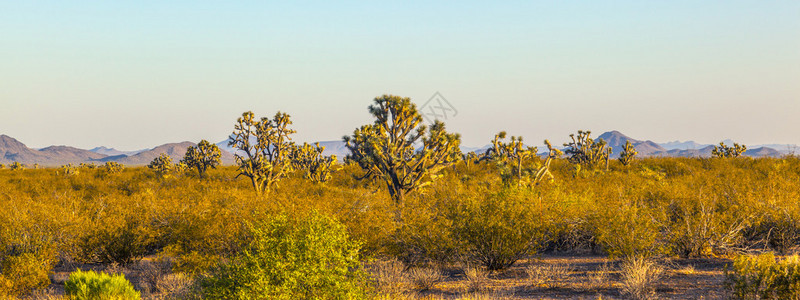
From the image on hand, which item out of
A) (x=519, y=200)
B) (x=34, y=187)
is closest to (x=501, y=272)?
(x=519, y=200)

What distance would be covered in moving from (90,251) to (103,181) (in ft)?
80.7

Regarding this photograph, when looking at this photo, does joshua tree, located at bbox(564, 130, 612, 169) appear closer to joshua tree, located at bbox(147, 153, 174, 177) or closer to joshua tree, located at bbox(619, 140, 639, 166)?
joshua tree, located at bbox(619, 140, 639, 166)

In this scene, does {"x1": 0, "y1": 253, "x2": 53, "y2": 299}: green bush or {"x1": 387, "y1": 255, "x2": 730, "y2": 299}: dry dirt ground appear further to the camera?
{"x1": 0, "y1": 253, "x2": 53, "y2": 299}: green bush

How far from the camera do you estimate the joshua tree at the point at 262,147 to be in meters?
24.1

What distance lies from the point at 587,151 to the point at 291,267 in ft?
107

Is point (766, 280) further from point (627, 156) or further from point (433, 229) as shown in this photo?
point (627, 156)

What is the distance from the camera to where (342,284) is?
690cm

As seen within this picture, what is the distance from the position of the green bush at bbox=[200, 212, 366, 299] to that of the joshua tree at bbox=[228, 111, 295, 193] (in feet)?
56.6

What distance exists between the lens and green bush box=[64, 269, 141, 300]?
8.70m

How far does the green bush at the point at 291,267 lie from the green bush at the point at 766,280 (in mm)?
5822

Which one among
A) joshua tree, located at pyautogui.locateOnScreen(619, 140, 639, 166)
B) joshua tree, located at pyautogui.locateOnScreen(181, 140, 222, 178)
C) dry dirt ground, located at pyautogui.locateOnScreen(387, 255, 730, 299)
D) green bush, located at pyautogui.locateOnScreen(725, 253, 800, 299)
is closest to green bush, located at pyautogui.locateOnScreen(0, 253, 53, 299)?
dry dirt ground, located at pyautogui.locateOnScreen(387, 255, 730, 299)

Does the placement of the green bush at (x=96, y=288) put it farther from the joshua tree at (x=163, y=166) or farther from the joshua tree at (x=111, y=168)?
the joshua tree at (x=111, y=168)

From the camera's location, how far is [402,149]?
1830 cm

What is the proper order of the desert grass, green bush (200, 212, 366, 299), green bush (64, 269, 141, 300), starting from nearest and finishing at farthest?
green bush (200, 212, 366, 299) → green bush (64, 269, 141, 300) → the desert grass
